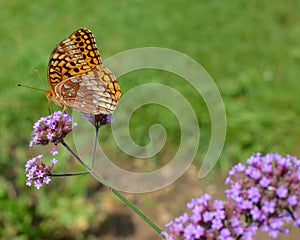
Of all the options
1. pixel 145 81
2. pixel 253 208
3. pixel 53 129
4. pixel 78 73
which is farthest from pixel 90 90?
pixel 145 81

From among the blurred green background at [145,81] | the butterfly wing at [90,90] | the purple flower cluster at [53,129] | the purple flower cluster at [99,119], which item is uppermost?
the blurred green background at [145,81]

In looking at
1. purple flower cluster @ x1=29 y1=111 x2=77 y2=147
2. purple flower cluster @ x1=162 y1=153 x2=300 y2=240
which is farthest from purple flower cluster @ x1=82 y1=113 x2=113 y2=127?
purple flower cluster @ x1=162 y1=153 x2=300 y2=240

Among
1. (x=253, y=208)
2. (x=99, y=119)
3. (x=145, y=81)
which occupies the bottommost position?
(x=253, y=208)

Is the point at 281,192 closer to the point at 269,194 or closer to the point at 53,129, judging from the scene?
the point at 269,194

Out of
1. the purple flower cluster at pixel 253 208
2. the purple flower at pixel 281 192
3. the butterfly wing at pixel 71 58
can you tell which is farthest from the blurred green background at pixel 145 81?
the purple flower at pixel 281 192

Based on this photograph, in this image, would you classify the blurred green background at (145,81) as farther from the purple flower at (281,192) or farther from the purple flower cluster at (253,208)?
the purple flower at (281,192)

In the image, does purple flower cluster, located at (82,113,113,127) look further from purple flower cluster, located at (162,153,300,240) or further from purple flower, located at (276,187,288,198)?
purple flower, located at (276,187,288,198)

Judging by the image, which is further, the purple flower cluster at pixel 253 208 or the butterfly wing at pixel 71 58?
the butterfly wing at pixel 71 58
